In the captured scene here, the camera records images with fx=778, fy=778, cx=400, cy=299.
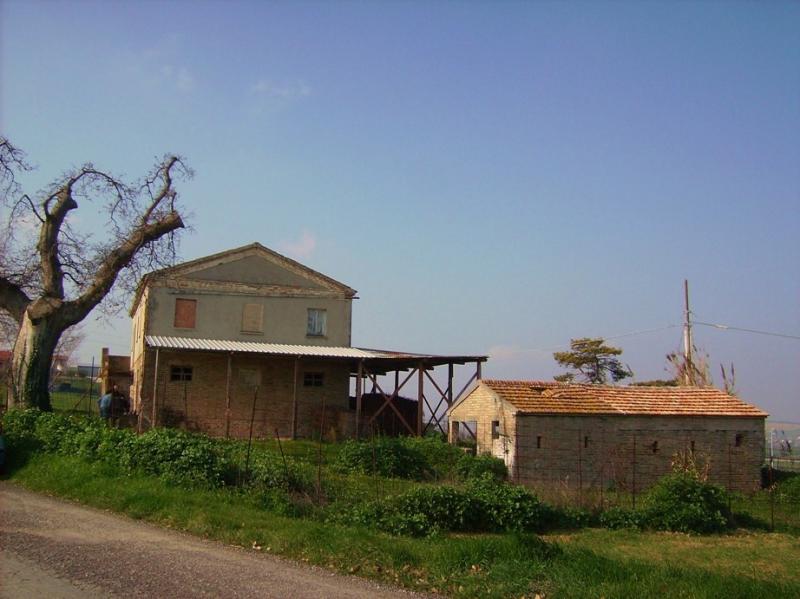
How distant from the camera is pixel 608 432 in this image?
24234mm

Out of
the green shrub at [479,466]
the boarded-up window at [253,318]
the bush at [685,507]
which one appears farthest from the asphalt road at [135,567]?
the boarded-up window at [253,318]

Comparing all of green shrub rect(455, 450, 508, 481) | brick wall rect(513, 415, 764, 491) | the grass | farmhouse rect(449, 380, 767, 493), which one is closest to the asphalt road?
the grass

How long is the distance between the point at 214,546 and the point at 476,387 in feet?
54.5

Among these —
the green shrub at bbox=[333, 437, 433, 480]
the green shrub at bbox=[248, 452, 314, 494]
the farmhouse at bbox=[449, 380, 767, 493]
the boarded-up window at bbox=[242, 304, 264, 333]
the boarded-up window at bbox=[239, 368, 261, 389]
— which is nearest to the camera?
the green shrub at bbox=[248, 452, 314, 494]

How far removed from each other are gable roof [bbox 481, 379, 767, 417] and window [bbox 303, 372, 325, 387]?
7893 mm

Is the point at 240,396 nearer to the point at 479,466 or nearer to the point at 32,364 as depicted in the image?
the point at 32,364

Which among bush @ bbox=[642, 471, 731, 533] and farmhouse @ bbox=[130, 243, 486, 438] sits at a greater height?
farmhouse @ bbox=[130, 243, 486, 438]

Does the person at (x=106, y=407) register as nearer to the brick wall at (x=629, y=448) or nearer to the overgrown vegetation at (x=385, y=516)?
the overgrown vegetation at (x=385, y=516)

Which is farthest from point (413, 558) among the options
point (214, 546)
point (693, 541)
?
point (693, 541)

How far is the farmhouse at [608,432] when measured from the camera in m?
23.0

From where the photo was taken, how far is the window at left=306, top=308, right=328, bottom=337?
31.4 m

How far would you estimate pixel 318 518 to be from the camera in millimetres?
12070

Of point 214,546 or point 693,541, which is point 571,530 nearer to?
point 693,541

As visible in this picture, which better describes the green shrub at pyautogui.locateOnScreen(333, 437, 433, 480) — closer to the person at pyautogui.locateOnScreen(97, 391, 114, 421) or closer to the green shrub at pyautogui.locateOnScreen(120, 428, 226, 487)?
the green shrub at pyautogui.locateOnScreen(120, 428, 226, 487)
